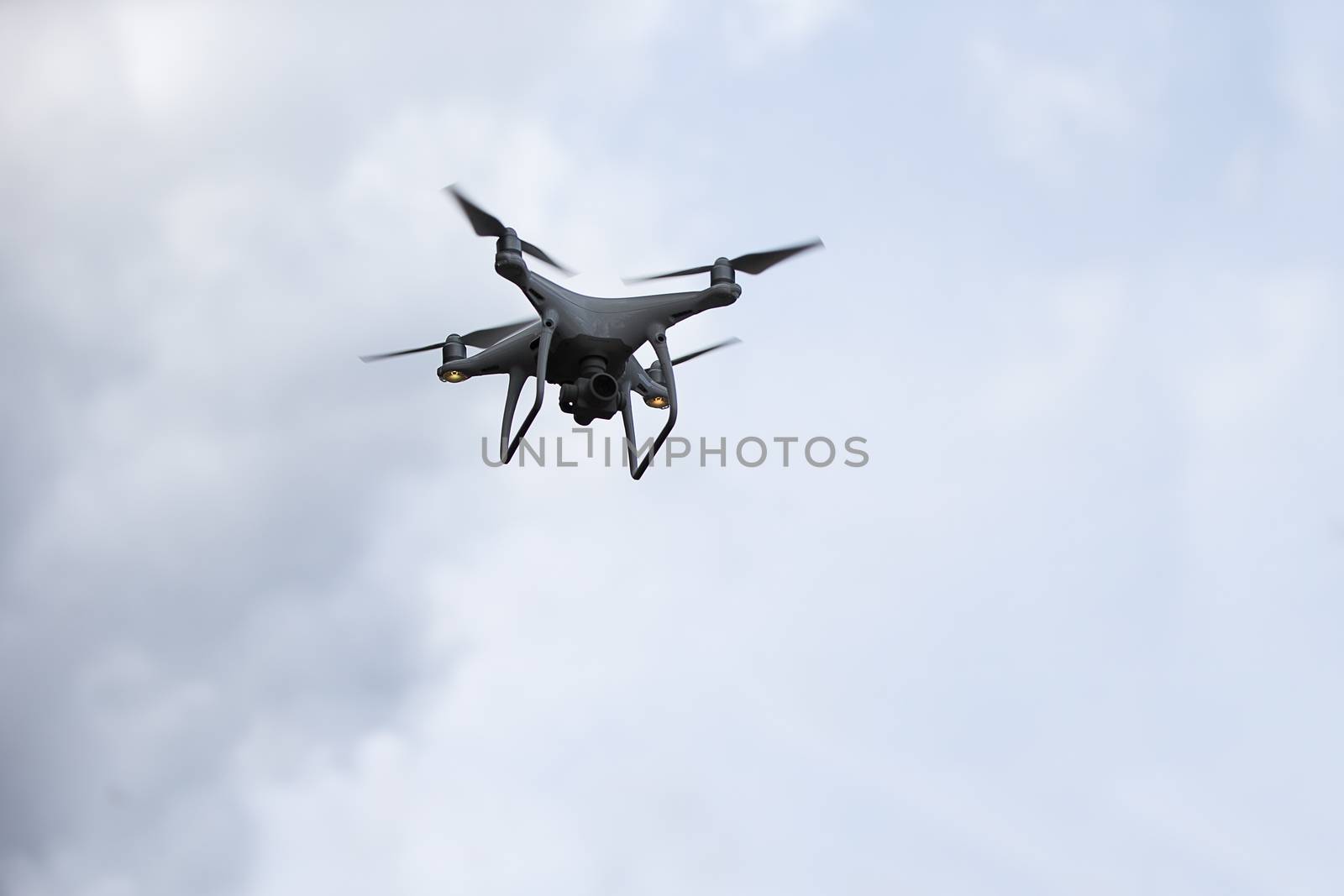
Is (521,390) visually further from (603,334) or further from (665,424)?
(665,424)

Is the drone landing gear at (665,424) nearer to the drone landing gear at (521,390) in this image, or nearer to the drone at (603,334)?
the drone at (603,334)

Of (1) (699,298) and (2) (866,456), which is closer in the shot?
(1) (699,298)

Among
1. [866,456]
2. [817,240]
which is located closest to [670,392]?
[817,240]

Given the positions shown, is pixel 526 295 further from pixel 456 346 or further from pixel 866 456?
pixel 866 456

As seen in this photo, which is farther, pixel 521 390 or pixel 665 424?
pixel 521 390

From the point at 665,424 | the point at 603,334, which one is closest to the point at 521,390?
the point at 603,334
